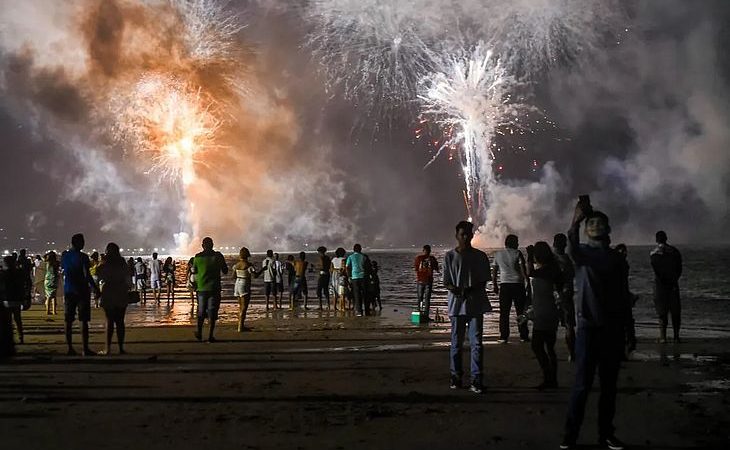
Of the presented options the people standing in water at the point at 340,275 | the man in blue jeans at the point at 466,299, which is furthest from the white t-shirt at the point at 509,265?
the people standing in water at the point at 340,275

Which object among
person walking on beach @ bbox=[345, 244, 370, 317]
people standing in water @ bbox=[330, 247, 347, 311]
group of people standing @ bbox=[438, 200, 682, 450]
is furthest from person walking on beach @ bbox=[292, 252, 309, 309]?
group of people standing @ bbox=[438, 200, 682, 450]

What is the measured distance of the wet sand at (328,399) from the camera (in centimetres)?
673

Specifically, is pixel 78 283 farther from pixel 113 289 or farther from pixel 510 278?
pixel 510 278

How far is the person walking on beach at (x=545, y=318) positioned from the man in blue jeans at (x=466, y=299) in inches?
28.3

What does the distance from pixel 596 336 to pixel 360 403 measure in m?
3.15

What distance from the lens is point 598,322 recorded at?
612 centimetres

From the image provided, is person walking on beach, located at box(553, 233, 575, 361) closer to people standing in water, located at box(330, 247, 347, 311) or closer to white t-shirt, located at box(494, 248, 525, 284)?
Answer: white t-shirt, located at box(494, 248, 525, 284)

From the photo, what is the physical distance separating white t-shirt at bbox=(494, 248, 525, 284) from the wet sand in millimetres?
1252

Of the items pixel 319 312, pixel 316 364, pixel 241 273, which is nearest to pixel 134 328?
pixel 241 273

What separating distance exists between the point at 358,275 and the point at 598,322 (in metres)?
14.0

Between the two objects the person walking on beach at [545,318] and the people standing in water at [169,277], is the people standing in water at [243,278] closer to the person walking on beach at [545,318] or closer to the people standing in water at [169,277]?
the person walking on beach at [545,318]

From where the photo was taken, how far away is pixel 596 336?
6148 millimetres

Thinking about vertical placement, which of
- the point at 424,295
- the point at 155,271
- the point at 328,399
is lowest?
the point at 328,399

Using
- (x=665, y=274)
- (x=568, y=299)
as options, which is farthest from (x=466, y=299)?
(x=665, y=274)
